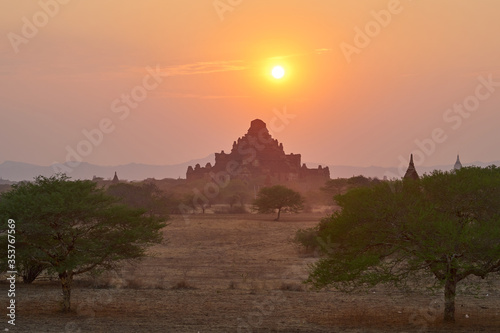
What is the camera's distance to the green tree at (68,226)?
72.6 feet

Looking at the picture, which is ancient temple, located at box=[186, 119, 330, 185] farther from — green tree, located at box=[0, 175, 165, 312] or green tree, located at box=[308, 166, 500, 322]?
green tree, located at box=[308, 166, 500, 322]

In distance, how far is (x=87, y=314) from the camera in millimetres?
22703

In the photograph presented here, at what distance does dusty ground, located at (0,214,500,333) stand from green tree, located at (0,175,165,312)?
6.18ft

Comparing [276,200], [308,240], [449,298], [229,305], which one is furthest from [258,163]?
[449,298]

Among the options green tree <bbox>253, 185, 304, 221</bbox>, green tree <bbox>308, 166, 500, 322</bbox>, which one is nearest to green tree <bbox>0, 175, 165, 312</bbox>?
green tree <bbox>308, 166, 500, 322</bbox>

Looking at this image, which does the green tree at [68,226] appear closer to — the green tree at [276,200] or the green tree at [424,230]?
the green tree at [424,230]

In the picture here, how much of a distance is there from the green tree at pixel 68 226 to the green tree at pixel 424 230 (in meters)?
7.41

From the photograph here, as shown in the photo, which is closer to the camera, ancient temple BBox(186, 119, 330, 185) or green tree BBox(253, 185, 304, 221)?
green tree BBox(253, 185, 304, 221)

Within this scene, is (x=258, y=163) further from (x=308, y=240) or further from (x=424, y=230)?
(x=424, y=230)

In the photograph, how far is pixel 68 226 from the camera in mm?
23156

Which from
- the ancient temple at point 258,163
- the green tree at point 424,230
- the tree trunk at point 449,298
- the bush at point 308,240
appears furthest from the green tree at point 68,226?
the ancient temple at point 258,163

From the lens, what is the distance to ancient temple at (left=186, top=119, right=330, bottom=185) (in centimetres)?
16025

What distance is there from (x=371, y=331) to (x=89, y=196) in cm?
1105

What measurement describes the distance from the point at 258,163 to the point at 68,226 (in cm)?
14014
